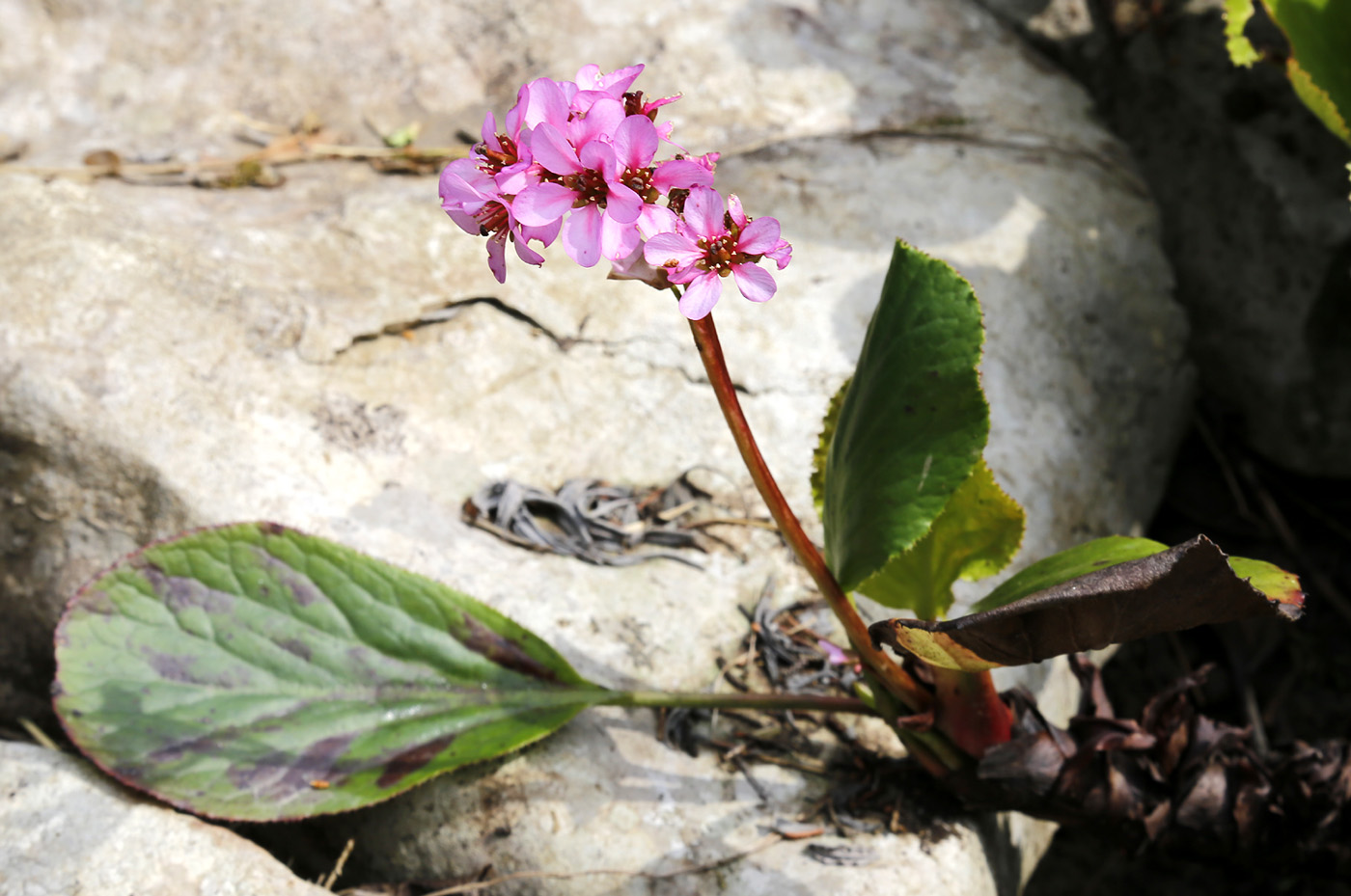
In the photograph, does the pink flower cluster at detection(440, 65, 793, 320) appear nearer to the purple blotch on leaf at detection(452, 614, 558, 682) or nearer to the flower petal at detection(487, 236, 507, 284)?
the flower petal at detection(487, 236, 507, 284)

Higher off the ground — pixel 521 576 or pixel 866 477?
Answer: pixel 866 477

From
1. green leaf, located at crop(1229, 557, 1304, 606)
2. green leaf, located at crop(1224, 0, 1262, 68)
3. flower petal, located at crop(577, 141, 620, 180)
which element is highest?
green leaf, located at crop(1224, 0, 1262, 68)

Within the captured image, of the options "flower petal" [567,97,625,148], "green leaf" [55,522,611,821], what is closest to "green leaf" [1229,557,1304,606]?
"flower petal" [567,97,625,148]

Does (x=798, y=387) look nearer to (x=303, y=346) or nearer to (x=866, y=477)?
(x=866, y=477)

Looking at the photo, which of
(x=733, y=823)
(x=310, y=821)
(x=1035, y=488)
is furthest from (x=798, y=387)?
(x=310, y=821)

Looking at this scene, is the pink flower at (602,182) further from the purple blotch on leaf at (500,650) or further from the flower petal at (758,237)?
the purple blotch on leaf at (500,650)

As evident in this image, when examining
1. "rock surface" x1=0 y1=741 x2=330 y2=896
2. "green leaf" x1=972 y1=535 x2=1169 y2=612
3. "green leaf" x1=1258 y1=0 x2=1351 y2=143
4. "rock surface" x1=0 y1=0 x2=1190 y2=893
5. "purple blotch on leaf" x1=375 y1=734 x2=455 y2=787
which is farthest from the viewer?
"green leaf" x1=1258 y1=0 x2=1351 y2=143
